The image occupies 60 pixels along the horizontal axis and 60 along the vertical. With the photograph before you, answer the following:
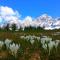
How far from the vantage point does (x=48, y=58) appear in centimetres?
1451

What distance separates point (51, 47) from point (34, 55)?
1.56 m

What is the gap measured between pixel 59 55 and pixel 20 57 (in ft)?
7.68

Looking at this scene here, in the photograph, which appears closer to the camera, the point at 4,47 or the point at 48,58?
the point at 48,58

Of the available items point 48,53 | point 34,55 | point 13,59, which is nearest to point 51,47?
point 48,53

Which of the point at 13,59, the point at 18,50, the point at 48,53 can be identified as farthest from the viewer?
the point at 48,53

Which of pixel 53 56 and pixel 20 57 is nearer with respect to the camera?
pixel 20 57

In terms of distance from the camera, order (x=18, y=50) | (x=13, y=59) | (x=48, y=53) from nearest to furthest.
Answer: (x=13, y=59)
(x=18, y=50)
(x=48, y=53)

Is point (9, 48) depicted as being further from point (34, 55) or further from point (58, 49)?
point (58, 49)

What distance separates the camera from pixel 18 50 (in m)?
14.7

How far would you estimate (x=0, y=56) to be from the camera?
1484 centimetres

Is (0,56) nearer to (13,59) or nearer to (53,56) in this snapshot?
(13,59)

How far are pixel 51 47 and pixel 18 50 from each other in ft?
6.32

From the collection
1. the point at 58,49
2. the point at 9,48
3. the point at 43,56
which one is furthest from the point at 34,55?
the point at 58,49

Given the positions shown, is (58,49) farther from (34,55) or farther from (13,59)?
(13,59)
